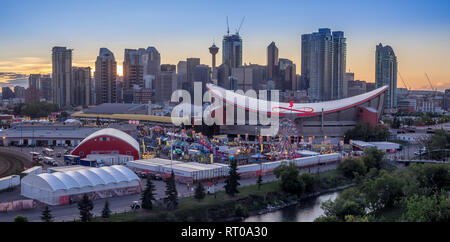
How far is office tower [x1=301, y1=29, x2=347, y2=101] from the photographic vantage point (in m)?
47.7

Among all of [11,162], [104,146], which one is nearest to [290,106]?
[104,146]

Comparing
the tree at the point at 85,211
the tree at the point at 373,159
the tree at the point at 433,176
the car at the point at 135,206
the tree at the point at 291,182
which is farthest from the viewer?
the tree at the point at 373,159

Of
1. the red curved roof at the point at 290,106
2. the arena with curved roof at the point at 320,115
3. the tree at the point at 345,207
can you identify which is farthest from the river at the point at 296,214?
the red curved roof at the point at 290,106

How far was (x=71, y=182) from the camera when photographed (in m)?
7.50

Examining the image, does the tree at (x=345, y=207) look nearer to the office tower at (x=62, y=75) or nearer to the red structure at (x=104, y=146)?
the red structure at (x=104, y=146)

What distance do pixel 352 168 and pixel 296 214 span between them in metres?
3.12

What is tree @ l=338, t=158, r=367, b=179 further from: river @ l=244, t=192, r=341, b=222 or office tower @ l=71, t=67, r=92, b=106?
office tower @ l=71, t=67, r=92, b=106

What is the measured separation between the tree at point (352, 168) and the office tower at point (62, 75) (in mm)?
33143

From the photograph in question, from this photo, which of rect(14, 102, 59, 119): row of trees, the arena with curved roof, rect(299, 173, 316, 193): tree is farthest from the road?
rect(14, 102, 59, 119): row of trees

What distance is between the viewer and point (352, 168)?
10.5m

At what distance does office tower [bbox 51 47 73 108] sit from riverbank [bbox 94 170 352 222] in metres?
34.0

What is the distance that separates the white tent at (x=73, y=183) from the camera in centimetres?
726

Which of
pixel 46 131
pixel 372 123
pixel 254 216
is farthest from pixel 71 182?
pixel 372 123

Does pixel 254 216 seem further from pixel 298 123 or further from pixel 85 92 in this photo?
pixel 85 92
